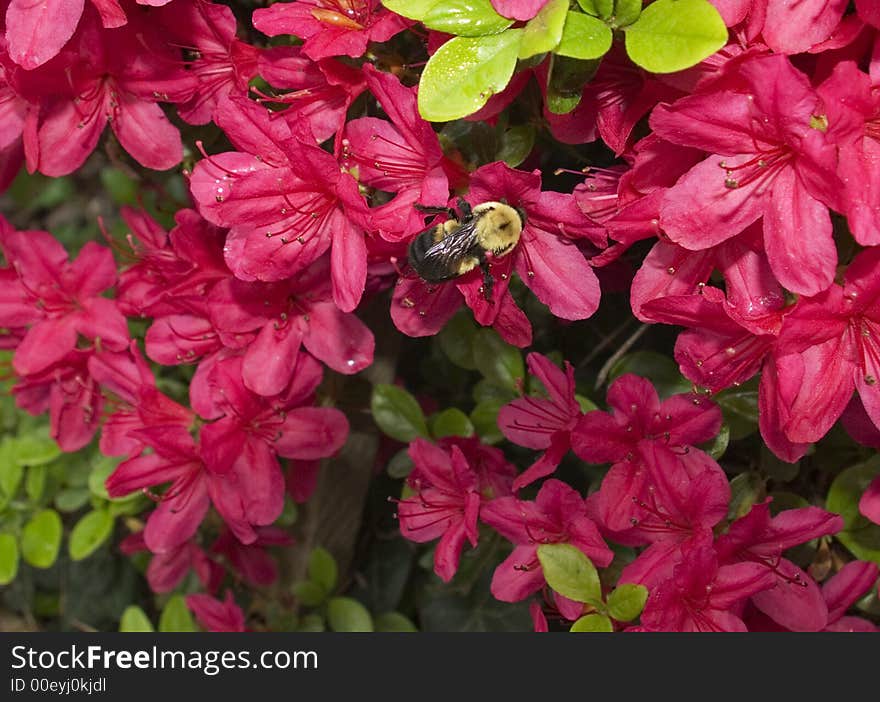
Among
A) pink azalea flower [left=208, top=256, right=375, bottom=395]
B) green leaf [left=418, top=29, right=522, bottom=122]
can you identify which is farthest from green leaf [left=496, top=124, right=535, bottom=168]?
pink azalea flower [left=208, top=256, right=375, bottom=395]

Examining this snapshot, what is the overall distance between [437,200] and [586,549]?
0.51 metres

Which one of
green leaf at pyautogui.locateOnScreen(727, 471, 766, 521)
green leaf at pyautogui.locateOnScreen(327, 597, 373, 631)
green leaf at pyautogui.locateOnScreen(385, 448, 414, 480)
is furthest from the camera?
green leaf at pyautogui.locateOnScreen(327, 597, 373, 631)

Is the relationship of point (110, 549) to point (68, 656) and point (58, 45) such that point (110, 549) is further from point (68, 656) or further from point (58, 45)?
point (58, 45)

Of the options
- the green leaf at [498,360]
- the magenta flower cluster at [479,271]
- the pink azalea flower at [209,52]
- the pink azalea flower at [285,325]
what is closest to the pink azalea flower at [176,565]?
the magenta flower cluster at [479,271]

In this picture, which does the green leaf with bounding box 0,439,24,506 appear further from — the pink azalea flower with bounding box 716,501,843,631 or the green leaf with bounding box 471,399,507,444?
the pink azalea flower with bounding box 716,501,843,631

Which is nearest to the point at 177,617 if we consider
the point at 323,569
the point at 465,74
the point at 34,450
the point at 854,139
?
the point at 323,569

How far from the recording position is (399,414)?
63.7 inches

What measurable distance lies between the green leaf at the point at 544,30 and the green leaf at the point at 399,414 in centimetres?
70

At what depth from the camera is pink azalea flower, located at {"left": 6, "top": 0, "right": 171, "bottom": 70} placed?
1246mm

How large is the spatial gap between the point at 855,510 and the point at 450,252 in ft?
2.33

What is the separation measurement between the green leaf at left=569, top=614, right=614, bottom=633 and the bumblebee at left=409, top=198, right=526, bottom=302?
1.49 feet

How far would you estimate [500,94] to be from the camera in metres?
1.17

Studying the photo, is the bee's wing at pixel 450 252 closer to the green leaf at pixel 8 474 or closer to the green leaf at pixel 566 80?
the green leaf at pixel 566 80

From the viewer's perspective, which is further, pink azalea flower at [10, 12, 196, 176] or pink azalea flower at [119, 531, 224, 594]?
pink azalea flower at [119, 531, 224, 594]
